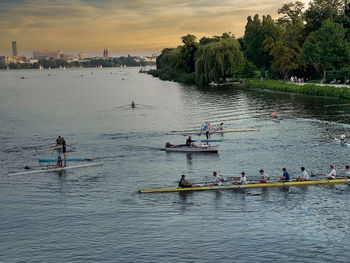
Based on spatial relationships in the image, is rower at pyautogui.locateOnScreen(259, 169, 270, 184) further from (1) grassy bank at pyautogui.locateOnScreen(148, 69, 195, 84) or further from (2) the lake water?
(1) grassy bank at pyautogui.locateOnScreen(148, 69, 195, 84)

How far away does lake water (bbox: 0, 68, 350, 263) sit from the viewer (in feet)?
83.2

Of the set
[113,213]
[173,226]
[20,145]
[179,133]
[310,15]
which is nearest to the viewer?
[173,226]

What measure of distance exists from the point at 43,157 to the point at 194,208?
77.1ft

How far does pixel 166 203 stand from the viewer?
1282 inches

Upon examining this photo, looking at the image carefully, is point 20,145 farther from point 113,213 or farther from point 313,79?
point 313,79

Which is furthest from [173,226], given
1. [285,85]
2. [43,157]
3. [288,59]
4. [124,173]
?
[288,59]

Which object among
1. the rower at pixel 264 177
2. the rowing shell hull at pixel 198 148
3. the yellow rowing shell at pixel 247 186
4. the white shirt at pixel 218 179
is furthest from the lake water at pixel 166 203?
the rower at pixel 264 177

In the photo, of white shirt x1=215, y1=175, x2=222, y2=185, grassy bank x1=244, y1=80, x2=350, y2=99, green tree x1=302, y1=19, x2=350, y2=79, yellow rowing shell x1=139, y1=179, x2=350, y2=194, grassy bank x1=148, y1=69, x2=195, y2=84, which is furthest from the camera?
grassy bank x1=148, y1=69, x2=195, y2=84

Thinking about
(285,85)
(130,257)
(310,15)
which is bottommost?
(130,257)

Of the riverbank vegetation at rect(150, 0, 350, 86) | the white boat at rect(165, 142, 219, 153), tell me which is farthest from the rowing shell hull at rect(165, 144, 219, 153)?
the riverbank vegetation at rect(150, 0, 350, 86)

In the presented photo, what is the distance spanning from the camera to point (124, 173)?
4094 centimetres

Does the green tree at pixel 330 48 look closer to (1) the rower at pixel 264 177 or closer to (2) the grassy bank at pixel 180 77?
(2) the grassy bank at pixel 180 77

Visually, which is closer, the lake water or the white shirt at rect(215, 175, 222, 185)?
the lake water

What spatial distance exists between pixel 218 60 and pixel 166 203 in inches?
4165
